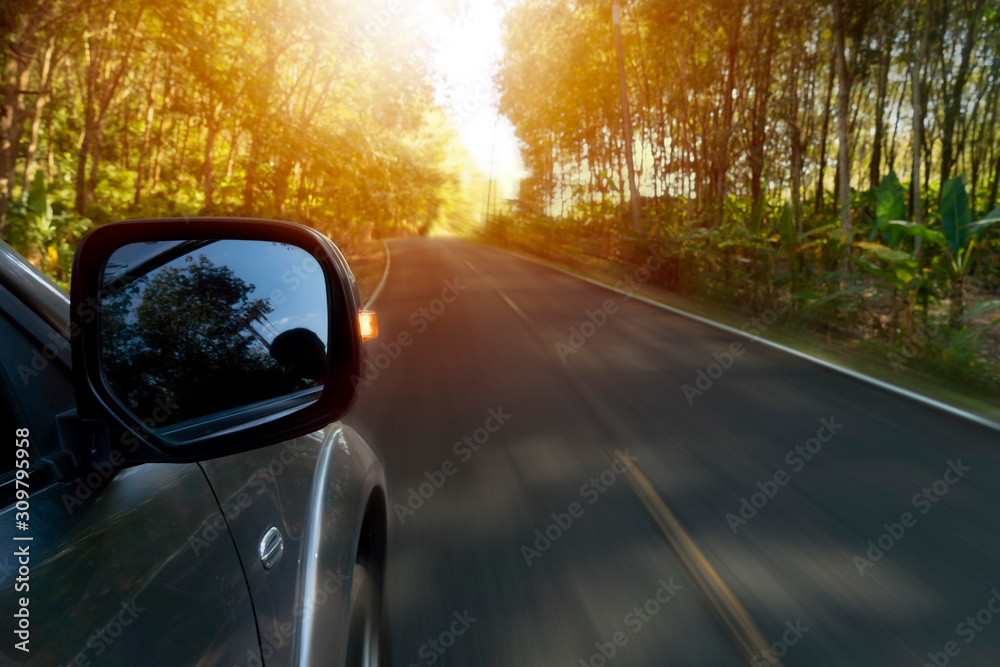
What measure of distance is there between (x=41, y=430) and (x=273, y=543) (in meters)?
0.54

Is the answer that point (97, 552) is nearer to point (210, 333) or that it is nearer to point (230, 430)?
point (230, 430)

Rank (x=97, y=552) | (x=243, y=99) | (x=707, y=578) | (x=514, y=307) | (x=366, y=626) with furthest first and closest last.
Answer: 1. (x=243, y=99)
2. (x=514, y=307)
3. (x=707, y=578)
4. (x=366, y=626)
5. (x=97, y=552)

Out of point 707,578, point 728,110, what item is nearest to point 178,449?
point 707,578

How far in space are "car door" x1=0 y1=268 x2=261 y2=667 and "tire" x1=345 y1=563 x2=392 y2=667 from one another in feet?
2.28

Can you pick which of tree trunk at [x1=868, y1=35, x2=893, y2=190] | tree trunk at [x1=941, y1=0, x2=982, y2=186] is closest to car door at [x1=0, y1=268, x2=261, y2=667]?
tree trunk at [x1=868, y1=35, x2=893, y2=190]

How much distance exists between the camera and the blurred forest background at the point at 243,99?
12180 millimetres

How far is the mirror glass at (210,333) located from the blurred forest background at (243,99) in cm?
1134

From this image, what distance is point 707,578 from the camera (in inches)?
131

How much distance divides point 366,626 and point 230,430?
1.12 meters

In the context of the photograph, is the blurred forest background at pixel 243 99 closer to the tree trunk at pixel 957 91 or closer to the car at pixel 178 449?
the car at pixel 178 449

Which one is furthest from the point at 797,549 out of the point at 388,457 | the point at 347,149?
the point at 347,149

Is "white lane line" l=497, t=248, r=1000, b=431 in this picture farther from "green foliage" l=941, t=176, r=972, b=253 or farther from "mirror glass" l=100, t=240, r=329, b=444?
"mirror glass" l=100, t=240, r=329, b=444

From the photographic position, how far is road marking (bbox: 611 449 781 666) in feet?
9.16

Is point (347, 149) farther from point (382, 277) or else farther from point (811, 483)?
point (811, 483)
